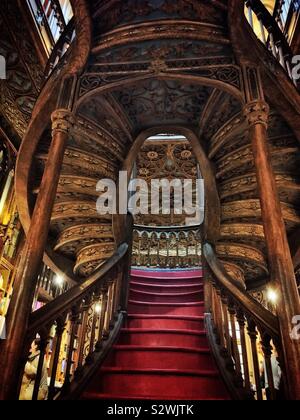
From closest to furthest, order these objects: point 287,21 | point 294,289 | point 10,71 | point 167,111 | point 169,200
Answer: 1. point 294,289
2. point 167,111
3. point 10,71
4. point 287,21
5. point 169,200

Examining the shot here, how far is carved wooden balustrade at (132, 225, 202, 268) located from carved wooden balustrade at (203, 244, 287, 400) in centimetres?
257

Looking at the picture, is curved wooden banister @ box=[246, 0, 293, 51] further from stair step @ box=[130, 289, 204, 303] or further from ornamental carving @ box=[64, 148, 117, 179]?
stair step @ box=[130, 289, 204, 303]

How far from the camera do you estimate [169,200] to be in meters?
7.35

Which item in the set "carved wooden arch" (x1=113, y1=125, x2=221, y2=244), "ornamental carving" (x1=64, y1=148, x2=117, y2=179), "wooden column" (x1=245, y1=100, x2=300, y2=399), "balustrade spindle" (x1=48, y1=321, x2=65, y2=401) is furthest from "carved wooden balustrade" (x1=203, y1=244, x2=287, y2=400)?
"ornamental carving" (x1=64, y1=148, x2=117, y2=179)

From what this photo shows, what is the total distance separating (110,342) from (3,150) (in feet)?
12.3

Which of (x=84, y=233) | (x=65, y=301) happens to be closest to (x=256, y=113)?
(x=65, y=301)

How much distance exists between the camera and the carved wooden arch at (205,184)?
361 centimetres

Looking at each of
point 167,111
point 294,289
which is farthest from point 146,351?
point 167,111

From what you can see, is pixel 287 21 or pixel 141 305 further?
pixel 287 21

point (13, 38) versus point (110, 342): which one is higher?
point (13, 38)

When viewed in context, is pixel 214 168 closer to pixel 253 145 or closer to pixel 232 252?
pixel 253 145

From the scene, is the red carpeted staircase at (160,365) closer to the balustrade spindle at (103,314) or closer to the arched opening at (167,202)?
the balustrade spindle at (103,314)

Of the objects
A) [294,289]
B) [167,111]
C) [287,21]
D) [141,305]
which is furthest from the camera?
[287,21]

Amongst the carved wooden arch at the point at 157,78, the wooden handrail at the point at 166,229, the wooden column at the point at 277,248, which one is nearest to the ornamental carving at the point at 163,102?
the carved wooden arch at the point at 157,78
